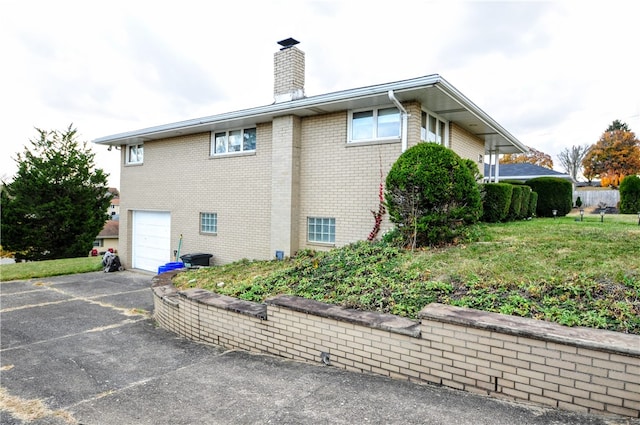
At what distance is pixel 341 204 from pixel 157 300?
→ 430 centimetres

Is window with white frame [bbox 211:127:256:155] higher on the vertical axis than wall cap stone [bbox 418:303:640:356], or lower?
higher

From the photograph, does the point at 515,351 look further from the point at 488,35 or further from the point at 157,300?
the point at 488,35

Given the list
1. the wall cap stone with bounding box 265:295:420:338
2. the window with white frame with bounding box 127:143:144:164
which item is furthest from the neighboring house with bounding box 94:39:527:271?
the wall cap stone with bounding box 265:295:420:338

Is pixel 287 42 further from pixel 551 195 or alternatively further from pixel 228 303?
pixel 551 195

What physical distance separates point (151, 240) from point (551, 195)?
48.4 ft

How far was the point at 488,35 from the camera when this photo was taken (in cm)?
875

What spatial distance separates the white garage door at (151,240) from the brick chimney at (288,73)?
18.7ft

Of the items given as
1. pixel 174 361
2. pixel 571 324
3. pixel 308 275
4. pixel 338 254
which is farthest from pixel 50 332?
pixel 571 324

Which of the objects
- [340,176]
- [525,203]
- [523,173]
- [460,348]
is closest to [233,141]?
[340,176]

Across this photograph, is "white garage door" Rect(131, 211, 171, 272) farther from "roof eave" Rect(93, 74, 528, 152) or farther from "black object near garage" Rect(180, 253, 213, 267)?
"roof eave" Rect(93, 74, 528, 152)

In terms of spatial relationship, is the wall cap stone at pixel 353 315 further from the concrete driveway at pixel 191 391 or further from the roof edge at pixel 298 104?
the roof edge at pixel 298 104

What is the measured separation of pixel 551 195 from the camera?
46.2 ft

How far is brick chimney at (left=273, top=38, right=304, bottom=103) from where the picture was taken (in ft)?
32.1

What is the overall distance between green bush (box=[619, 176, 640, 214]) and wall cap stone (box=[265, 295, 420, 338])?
56.5ft
